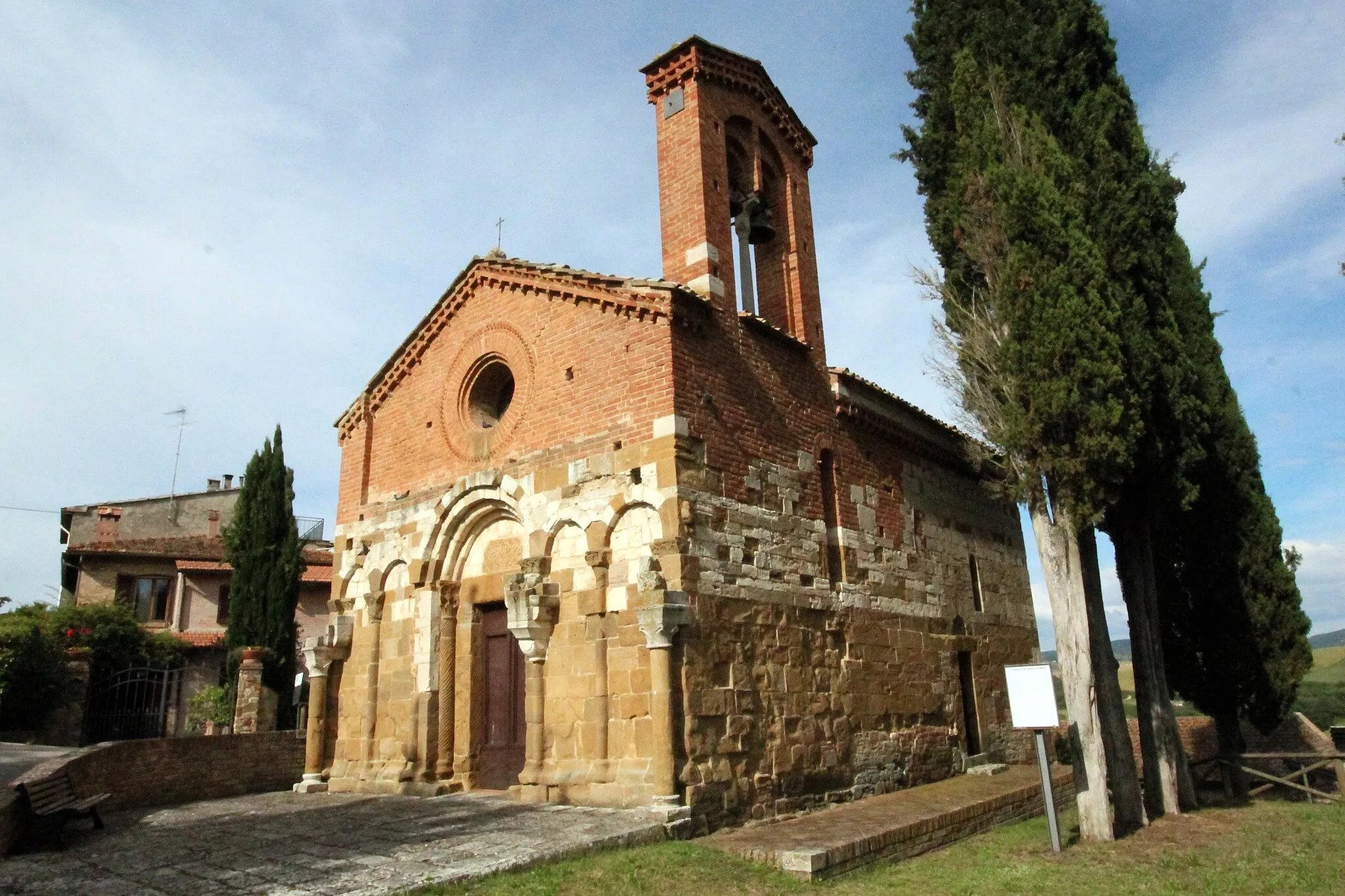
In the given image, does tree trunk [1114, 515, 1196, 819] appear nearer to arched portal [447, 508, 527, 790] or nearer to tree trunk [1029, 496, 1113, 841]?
tree trunk [1029, 496, 1113, 841]

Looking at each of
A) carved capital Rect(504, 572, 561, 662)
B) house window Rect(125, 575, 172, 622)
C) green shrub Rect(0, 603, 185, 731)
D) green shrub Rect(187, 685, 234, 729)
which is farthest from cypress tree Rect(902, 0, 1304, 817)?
house window Rect(125, 575, 172, 622)

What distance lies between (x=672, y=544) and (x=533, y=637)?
6.90 feet

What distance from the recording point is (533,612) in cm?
1016

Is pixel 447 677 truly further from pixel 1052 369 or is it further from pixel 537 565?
pixel 1052 369

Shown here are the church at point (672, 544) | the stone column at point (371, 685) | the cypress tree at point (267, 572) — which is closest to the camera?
the church at point (672, 544)

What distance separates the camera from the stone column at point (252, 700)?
15.7 metres

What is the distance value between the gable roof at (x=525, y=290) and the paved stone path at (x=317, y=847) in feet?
18.5

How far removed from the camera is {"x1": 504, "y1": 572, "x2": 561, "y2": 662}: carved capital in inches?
401

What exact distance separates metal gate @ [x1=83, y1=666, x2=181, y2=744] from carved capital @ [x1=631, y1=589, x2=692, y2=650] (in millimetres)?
14543

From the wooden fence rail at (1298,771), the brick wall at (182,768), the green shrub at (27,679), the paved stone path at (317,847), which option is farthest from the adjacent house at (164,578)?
the wooden fence rail at (1298,771)

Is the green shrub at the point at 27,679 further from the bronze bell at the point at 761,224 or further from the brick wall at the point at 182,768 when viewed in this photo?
the bronze bell at the point at 761,224

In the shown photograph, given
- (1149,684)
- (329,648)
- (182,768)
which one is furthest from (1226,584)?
(182,768)

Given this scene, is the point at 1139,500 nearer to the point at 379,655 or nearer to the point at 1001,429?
the point at 1001,429

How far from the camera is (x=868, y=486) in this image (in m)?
12.9
